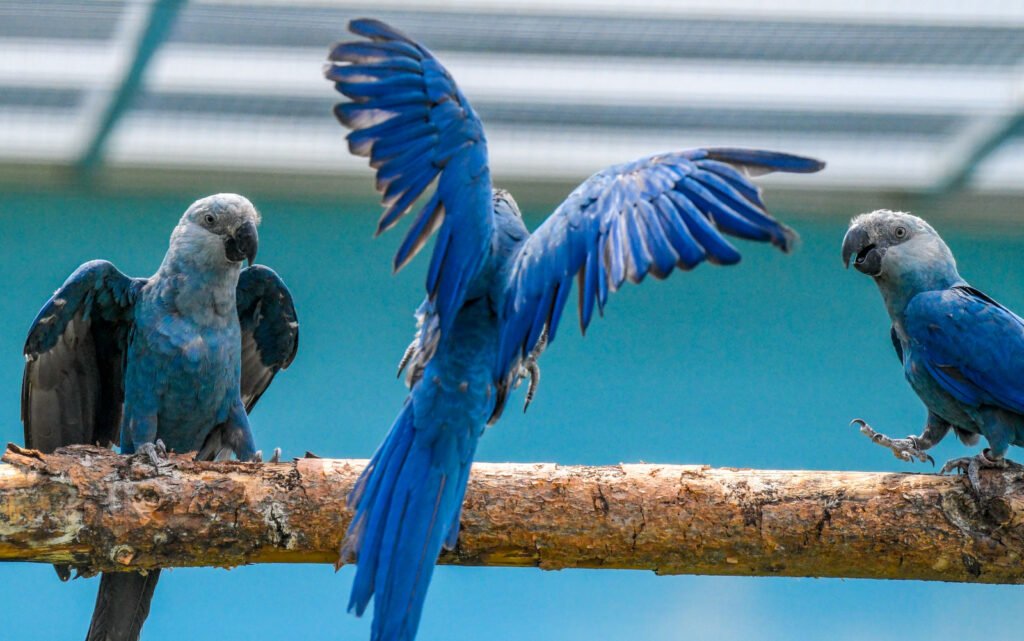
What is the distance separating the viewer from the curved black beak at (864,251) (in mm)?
2658

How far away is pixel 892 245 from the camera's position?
266 cm

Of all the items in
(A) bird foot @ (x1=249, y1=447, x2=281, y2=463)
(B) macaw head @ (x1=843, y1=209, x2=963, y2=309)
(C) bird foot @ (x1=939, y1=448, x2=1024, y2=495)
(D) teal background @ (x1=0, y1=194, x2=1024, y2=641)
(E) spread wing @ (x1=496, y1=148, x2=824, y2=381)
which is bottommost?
(D) teal background @ (x1=0, y1=194, x2=1024, y2=641)

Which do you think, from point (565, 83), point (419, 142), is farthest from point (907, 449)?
point (565, 83)

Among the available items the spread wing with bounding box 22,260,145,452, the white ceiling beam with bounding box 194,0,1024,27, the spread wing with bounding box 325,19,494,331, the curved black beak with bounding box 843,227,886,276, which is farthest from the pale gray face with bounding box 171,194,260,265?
the curved black beak with bounding box 843,227,886,276

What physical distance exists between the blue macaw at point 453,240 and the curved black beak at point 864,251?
891 mm

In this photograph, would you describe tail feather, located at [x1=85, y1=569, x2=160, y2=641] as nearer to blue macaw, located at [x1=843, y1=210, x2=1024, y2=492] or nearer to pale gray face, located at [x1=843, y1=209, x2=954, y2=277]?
blue macaw, located at [x1=843, y1=210, x2=1024, y2=492]

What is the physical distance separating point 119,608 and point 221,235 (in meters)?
0.89

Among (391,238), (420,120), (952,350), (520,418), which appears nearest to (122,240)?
(391,238)

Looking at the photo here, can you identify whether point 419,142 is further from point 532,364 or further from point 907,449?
point 907,449

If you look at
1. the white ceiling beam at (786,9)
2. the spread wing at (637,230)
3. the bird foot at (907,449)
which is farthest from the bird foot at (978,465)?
the white ceiling beam at (786,9)

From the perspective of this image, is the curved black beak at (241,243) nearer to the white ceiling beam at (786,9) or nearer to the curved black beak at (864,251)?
the white ceiling beam at (786,9)

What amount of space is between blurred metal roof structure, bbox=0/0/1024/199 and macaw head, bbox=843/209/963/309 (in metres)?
1.24

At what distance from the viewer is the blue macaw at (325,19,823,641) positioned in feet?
5.90

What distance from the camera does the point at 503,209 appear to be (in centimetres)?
232
